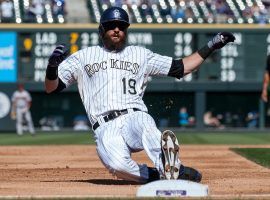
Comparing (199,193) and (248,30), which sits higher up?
(248,30)

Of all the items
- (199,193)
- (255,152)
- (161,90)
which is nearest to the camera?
(199,193)

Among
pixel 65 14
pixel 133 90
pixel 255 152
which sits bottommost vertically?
pixel 255 152

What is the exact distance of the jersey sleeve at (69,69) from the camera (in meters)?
7.90

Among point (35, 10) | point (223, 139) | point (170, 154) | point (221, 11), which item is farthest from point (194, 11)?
point (170, 154)

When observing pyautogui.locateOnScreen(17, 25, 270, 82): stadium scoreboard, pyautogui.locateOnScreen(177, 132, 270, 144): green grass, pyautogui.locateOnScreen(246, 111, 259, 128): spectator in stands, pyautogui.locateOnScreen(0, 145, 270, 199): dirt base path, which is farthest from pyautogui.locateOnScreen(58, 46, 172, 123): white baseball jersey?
pyautogui.locateOnScreen(246, 111, 259, 128): spectator in stands

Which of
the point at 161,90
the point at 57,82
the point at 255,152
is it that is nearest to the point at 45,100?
the point at 161,90

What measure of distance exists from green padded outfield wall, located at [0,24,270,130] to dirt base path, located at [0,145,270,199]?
1346 cm

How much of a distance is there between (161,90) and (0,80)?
5158 mm

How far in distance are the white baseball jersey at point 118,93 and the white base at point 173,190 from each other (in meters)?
0.87

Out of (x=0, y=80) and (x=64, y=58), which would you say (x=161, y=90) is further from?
(x=64, y=58)

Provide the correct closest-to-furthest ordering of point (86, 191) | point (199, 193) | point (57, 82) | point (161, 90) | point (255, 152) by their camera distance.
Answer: point (199, 193) < point (86, 191) < point (57, 82) < point (255, 152) < point (161, 90)

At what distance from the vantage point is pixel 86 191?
23.5 feet

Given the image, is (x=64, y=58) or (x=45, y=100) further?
(x=45, y=100)

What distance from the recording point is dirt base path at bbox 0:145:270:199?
706 centimetres
